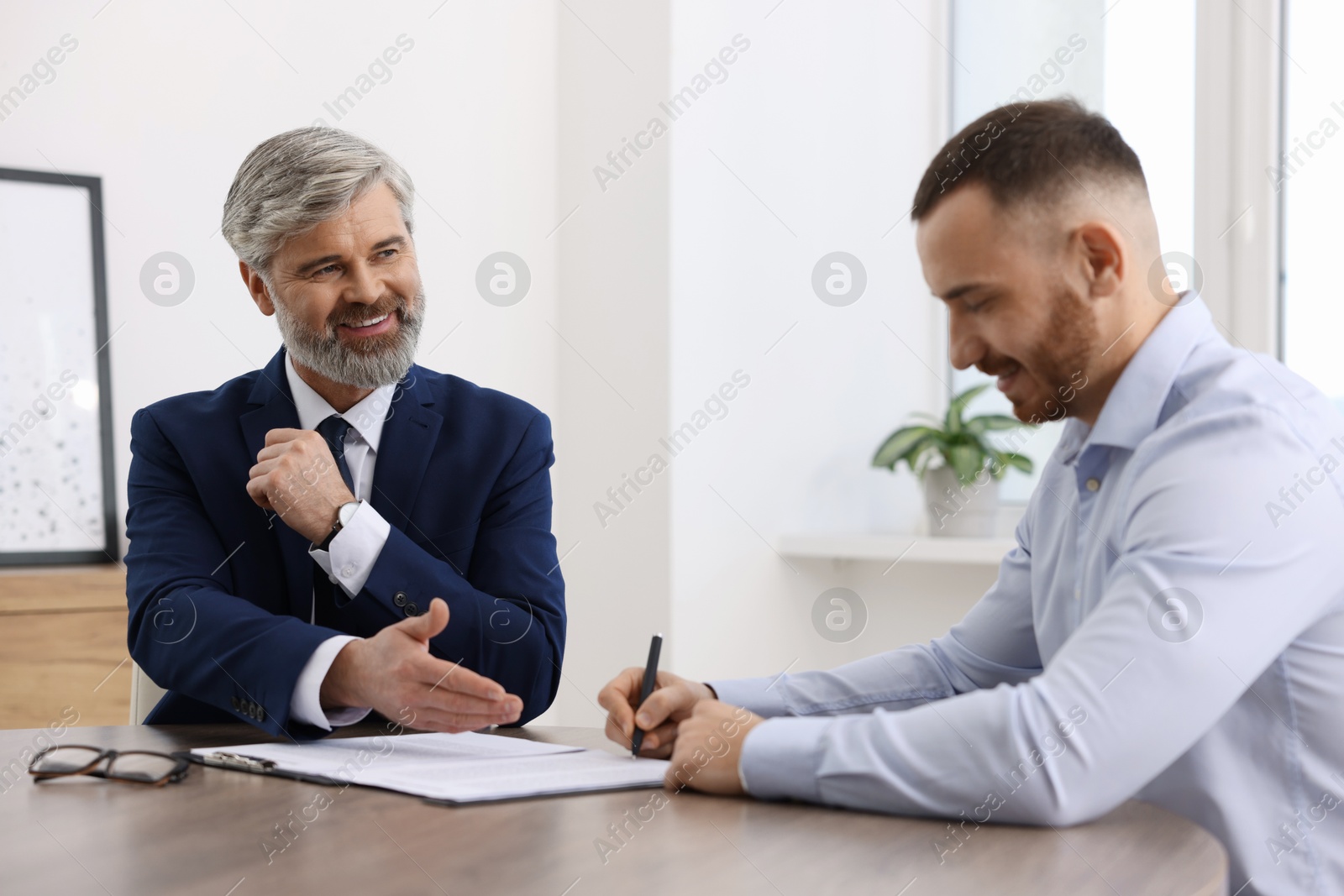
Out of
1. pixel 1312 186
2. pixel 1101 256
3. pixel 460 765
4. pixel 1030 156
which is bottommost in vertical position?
pixel 460 765

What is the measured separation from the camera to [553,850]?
908mm

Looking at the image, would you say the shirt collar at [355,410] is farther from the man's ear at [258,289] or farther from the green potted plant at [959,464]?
the green potted plant at [959,464]

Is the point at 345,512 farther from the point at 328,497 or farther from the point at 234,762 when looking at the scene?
the point at 234,762

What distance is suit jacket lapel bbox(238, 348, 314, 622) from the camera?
1729 millimetres

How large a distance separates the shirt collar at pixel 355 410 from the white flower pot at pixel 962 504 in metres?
2.00

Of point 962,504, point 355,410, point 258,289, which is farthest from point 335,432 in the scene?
point 962,504

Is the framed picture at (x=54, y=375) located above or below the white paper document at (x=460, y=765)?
above

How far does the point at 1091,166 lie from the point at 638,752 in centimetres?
82

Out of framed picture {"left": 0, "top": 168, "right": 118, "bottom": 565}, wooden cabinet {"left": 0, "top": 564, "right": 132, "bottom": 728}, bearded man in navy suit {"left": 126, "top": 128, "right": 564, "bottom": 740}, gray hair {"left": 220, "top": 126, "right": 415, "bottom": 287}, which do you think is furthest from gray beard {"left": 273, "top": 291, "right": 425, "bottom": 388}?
framed picture {"left": 0, "top": 168, "right": 118, "bottom": 565}

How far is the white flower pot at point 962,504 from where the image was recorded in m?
3.45

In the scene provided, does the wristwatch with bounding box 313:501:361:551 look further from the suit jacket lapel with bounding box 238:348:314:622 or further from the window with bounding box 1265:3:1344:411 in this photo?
the window with bounding box 1265:3:1344:411

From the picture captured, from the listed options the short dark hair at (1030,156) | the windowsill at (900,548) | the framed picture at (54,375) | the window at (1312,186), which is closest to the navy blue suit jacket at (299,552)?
the short dark hair at (1030,156)

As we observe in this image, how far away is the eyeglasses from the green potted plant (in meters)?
2.55

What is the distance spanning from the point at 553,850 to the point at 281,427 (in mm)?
1151
